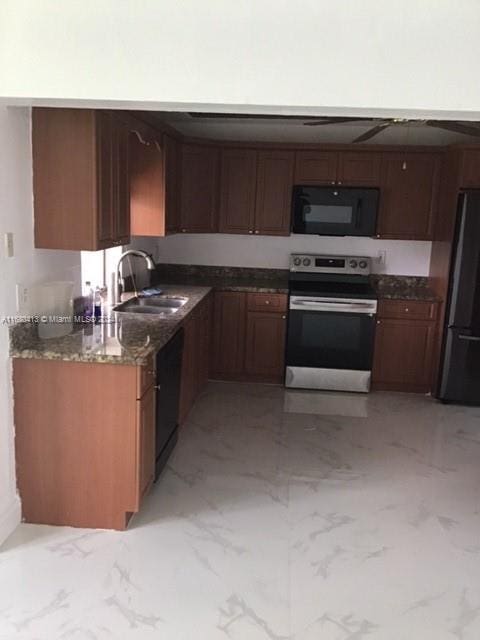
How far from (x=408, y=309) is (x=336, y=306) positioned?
24.5 inches

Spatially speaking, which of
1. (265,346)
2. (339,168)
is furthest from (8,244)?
(339,168)

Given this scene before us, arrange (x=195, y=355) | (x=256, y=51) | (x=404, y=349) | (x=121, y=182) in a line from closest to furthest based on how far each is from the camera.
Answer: (x=256, y=51) < (x=121, y=182) < (x=195, y=355) < (x=404, y=349)

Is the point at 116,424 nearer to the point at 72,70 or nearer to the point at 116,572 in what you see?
the point at 116,572

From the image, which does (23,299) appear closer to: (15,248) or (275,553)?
(15,248)

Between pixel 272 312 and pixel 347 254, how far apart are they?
101 cm

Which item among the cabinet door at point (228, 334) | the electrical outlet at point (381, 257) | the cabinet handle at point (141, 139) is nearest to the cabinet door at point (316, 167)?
the electrical outlet at point (381, 257)

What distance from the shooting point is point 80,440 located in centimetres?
282

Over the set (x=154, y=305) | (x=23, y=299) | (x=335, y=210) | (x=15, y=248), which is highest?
(x=335, y=210)

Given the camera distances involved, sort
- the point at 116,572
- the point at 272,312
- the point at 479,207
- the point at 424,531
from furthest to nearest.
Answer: the point at 272,312
the point at 479,207
the point at 424,531
the point at 116,572

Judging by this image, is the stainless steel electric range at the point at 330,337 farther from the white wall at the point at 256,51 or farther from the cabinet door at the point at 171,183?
the white wall at the point at 256,51

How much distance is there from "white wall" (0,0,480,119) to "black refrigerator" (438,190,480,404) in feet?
8.17

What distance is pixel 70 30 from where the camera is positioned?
2.24 m

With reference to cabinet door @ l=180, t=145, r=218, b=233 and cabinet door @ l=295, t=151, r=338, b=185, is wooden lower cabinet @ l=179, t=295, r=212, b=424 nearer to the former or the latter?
cabinet door @ l=180, t=145, r=218, b=233

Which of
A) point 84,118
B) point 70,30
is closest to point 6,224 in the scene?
point 84,118
